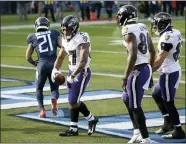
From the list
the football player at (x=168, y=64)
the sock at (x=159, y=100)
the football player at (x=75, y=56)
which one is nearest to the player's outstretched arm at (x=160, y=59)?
the football player at (x=168, y=64)

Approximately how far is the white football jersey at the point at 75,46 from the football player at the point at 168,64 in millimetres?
1047

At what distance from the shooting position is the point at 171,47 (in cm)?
913

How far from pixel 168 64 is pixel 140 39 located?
1170mm

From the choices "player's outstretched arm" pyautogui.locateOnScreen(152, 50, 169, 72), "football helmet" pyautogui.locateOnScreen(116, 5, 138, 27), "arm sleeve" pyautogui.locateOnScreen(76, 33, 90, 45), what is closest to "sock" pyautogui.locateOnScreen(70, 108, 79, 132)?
"arm sleeve" pyautogui.locateOnScreen(76, 33, 90, 45)

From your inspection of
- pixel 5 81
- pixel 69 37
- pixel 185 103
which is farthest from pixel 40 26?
pixel 5 81

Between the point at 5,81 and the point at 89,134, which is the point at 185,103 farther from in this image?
the point at 5,81

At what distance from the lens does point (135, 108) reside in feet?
28.5

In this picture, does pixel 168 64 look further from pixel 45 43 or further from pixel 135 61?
pixel 45 43

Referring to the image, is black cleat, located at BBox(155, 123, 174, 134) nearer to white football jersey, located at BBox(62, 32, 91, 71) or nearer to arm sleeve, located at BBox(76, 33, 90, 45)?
white football jersey, located at BBox(62, 32, 91, 71)

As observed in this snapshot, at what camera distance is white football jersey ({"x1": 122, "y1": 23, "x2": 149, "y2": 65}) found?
835 centimetres

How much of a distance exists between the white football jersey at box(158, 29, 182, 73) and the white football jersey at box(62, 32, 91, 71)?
1114 millimetres

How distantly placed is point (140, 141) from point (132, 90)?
800 mm

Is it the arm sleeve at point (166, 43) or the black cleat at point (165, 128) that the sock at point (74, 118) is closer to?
the black cleat at point (165, 128)

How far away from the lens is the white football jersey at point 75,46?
370 inches
